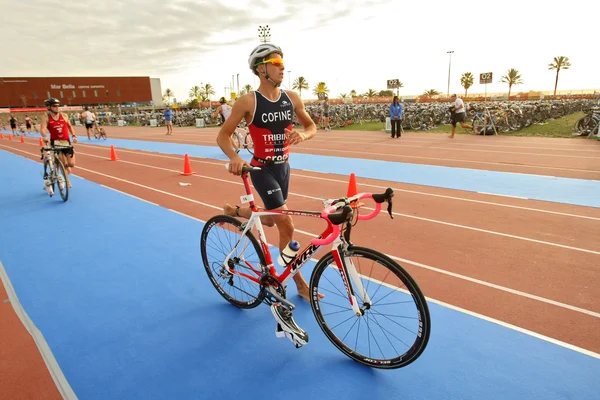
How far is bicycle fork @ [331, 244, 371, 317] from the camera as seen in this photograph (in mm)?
2574

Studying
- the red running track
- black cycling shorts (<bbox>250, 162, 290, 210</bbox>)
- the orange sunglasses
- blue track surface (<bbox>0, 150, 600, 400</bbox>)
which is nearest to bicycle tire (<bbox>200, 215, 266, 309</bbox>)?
blue track surface (<bbox>0, 150, 600, 400</bbox>)

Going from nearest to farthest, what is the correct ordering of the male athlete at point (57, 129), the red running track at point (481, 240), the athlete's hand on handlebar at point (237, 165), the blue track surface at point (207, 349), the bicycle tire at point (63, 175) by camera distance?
the blue track surface at point (207, 349) < the athlete's hand on handlebar at point (237, 165) < the red running track at point (481, 240) < the male athlete at point (57, 129) < the bicycle tire at point (63, 175)

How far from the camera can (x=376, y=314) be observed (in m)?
3.22

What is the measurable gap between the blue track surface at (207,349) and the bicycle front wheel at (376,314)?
0.15 meters

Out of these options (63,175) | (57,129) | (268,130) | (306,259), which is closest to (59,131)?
(57,129)

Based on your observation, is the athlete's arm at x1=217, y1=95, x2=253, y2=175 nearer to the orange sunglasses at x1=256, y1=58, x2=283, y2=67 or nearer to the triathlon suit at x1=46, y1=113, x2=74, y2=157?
the orange sunglasses at x1=256, y1=58, x2=283, y2=67

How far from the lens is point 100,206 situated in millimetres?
7652

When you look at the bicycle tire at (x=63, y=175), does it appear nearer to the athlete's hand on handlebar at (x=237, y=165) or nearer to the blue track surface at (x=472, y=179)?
the blue track surface at (x=472, y=179)

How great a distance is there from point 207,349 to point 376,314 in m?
1.50

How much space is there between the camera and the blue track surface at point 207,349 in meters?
2.55

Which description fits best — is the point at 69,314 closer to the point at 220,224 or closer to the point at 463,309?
the point at 220,224

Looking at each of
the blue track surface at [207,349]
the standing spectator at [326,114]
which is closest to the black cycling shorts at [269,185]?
the blue track surface at [207,349]

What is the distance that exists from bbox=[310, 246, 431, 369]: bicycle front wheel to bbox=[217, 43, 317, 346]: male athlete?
31.1 inches

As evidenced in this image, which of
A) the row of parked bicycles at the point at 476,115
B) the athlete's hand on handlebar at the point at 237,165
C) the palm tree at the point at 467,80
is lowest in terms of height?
the athlete's hand on handlebar at the point at 237,165
